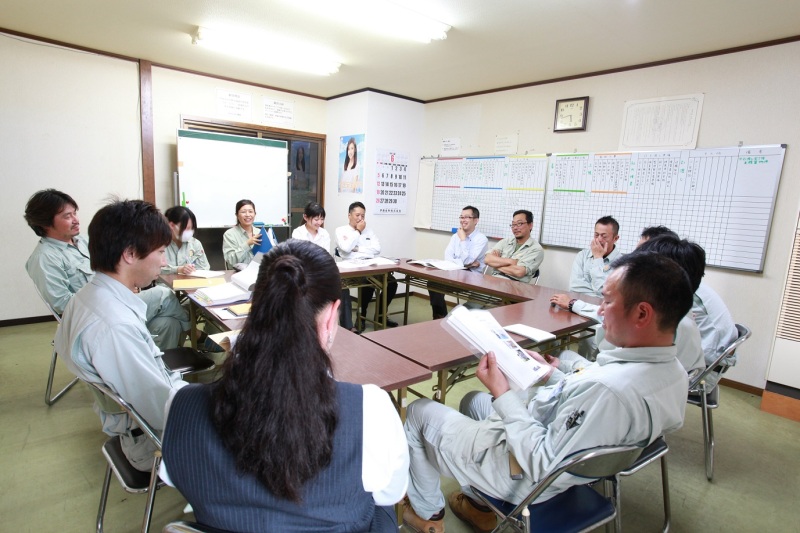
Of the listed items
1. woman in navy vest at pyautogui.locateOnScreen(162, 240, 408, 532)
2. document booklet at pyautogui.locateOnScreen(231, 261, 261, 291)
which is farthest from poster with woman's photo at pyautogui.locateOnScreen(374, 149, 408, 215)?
woman in navy vest at pyautogui.locateOnScreen(162, 240, 408, 532)

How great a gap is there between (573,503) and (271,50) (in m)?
3.80

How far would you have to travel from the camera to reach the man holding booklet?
110cm

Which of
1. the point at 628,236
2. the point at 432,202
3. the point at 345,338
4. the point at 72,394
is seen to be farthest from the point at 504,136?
the point at 72,394

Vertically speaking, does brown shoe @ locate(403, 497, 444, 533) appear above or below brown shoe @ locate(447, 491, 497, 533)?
above

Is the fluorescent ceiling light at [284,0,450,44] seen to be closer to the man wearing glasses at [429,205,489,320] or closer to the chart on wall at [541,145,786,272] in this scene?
the man wearing glasses at [429,205,489,320]

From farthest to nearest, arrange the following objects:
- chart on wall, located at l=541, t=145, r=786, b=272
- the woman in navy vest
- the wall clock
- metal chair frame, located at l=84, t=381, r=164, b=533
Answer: the wall clock
chart on wall, located at l=541, t=145, r=786, b=272
metal chair frame, located at l=84, t=381, r=164, b=533
the woman in navy vest

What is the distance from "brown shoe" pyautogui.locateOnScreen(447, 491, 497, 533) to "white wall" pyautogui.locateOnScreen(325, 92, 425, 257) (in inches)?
144

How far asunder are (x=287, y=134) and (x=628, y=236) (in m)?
3.82

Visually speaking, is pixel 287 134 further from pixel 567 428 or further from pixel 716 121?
pixel 567 428

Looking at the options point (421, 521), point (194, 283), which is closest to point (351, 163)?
point (194, 283)

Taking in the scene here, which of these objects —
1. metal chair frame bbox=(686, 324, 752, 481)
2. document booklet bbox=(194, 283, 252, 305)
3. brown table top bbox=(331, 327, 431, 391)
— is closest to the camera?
brown table top bbox=(331, 327, 431, 391)

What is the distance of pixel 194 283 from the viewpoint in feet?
9.11

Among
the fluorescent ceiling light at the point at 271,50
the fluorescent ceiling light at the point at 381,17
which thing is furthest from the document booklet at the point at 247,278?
the fluorescent ceiling light at the point at 271,50

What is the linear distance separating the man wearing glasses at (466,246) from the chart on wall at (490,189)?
374mm
